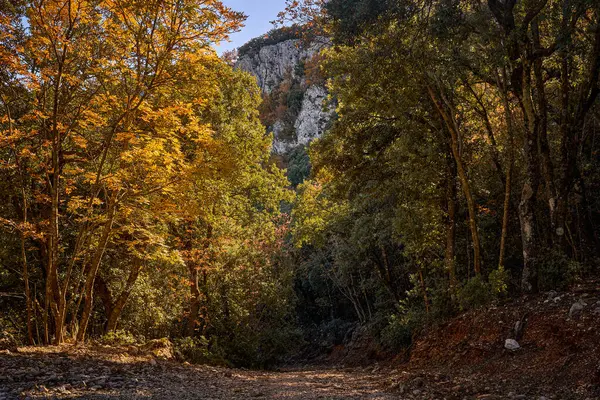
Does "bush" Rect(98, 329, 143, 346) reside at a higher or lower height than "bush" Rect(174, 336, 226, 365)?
higher

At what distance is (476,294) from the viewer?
8.89m

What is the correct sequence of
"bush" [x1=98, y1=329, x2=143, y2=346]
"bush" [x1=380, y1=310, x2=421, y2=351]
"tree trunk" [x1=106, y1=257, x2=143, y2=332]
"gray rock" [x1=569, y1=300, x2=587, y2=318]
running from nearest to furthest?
"gray rock" [x1=569, y1=300, x2=587, y2=318] → "bush" [x1=98, y1=329, x2=143, y2=346] → "tree trunk" [x1=106, y1=257, x2=143, y2=332] → "bush" [x1=380, y1=310, x2=421, y2=351]

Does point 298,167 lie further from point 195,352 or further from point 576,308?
point 576,308

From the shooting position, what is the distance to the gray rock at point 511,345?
6.50 meters

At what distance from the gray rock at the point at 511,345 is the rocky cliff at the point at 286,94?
4666cm

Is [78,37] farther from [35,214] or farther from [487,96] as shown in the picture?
[487,96]

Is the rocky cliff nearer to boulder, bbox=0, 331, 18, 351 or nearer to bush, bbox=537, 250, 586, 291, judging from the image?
bush, bbox=537, 250, 586, 291

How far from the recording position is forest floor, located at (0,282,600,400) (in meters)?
4.59

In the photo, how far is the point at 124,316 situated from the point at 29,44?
870 centimetres

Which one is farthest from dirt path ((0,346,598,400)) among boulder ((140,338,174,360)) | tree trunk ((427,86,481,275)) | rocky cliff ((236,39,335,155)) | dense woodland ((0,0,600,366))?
rocky cliff ((236,39,335,155))

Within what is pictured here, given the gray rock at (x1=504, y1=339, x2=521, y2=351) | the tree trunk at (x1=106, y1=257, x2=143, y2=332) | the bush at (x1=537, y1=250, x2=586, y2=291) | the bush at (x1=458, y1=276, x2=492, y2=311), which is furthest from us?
the tree trunk at (x1=106, y1=257, x2=143, y2=332)

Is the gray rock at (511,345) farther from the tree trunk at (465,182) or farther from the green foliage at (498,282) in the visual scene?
the tree trunk at (465,182)

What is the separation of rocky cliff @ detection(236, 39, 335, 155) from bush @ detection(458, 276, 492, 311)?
44292mm

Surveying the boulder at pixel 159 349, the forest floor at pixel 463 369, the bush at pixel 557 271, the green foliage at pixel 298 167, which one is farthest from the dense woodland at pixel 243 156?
the green foliage at pixel 298 167
